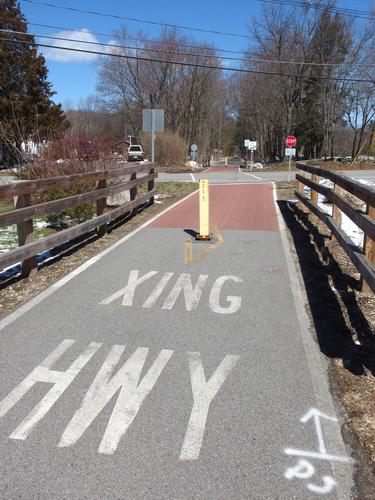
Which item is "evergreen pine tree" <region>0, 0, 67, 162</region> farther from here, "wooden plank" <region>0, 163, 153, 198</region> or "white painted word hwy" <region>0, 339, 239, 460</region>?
"white painted word hwy" <region>0, 339, 239, 460</region>

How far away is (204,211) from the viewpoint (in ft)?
29.0

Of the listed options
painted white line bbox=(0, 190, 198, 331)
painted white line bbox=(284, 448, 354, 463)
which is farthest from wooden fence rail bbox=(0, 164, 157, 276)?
painted white line bbox=(284, 448, 354, 463)

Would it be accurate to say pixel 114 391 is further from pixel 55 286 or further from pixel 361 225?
pixel 361 225

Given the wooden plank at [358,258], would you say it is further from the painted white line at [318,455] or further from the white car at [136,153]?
the white car at [136,153]

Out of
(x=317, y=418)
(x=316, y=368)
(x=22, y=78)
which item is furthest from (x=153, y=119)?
(x=22, y=78)

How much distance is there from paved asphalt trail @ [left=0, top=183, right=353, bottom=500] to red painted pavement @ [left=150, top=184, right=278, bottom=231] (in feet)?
14.1

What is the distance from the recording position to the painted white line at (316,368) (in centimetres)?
279

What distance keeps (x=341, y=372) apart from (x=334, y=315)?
1326 mm

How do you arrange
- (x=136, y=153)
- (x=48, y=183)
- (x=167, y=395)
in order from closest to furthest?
(x=167, y=395) → (x=48, y=183) → (x=136, y=153)

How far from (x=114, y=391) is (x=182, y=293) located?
2.44 m

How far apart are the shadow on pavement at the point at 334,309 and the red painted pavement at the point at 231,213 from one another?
232cm

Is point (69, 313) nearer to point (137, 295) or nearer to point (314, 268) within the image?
point (137, 295)

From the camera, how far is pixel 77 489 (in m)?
2.65

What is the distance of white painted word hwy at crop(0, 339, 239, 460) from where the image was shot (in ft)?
10.2
